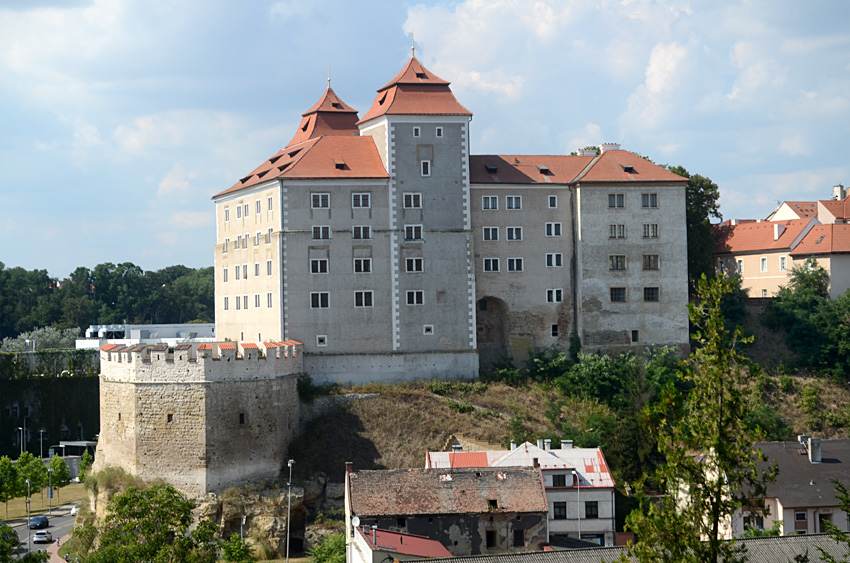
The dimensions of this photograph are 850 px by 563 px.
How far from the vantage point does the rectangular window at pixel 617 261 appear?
62.8 metres

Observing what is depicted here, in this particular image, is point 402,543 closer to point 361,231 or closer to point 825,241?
point 361,231

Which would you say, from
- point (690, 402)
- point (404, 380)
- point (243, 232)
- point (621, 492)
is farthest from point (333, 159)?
point (690, 402)

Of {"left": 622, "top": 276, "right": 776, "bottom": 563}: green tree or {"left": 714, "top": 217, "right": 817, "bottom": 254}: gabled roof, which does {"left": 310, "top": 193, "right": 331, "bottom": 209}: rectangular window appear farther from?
{"left": 622, "top": 276, "right": 776, "bottom": 563}: green tree

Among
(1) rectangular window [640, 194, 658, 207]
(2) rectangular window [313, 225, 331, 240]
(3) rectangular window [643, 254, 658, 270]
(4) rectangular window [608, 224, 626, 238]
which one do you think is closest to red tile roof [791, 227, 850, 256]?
(3) rectangular window [643, 254, 658, 270]

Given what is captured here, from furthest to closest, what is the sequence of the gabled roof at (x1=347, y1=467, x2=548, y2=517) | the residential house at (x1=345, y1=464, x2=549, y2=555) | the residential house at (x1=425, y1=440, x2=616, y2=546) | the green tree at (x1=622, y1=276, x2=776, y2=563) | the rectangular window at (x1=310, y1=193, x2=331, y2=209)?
the rectangular window at (x1=310, y1=193, x2=331, y2=209)
the residential house at (x1=425, y1=440, x2=616, y2=546)
the gabled roof at (x1=347, y1=467, x2=548, y2=517)
the residential house at (x1=345, y1=464, x2=549, y2=555)
the green tree at (x1=622, y1=276, x2=776, y2=563)

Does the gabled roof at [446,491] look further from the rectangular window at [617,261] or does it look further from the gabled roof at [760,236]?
the gabled roof at [760,236]

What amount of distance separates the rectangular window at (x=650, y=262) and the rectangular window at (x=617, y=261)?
4.15 feet

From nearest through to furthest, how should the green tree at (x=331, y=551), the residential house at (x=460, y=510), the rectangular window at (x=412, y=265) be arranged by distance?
1. the green tree at (x=331, y=551)
2. the residential house at (x=460, y=510)
3. the rectangular window at (x=412, y=265)

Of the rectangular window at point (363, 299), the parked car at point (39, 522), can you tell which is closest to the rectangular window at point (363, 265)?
the rectangular window at point (363, 299)

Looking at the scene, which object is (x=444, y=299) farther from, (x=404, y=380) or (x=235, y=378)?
(x=235, y=378)

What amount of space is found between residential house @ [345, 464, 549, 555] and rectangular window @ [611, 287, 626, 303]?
1973 cm

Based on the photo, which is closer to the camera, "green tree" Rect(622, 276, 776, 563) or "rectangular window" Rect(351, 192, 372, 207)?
"green tree" Rect(622, 276, 776, 563)

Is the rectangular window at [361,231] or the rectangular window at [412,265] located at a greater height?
the rectangular window at [361,231]

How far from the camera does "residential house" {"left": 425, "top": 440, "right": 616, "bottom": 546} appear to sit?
46.9m
